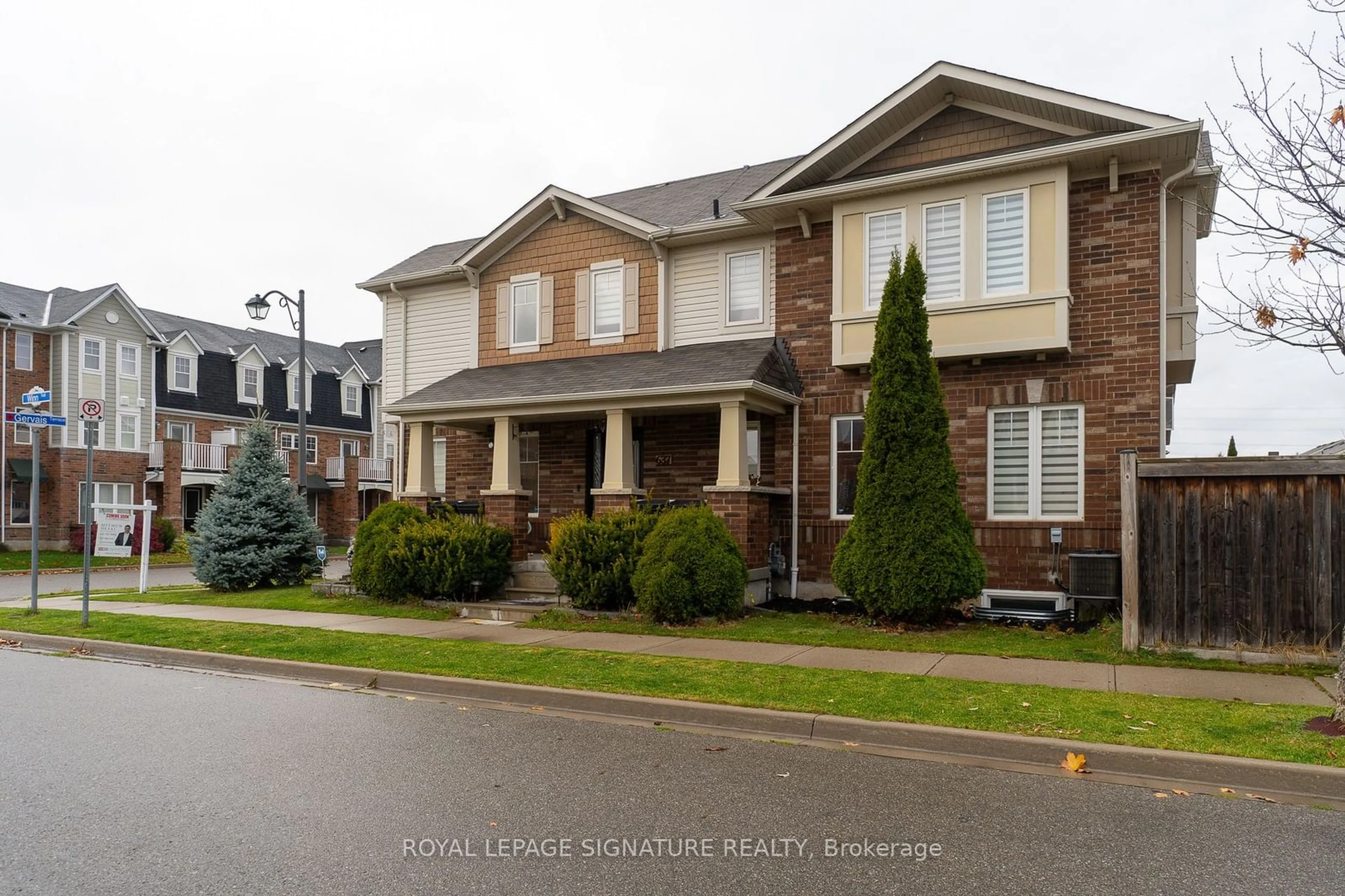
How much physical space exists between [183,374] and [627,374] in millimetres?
29672

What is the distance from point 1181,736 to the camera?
6176 millimetres

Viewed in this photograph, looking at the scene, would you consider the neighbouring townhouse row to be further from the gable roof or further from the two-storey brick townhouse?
the gable roof

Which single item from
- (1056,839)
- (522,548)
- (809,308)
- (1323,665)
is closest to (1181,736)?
(1056,839)

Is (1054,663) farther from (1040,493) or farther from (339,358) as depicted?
(339,358)

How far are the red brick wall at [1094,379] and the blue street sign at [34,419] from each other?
41.8 ft

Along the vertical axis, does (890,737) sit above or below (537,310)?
below

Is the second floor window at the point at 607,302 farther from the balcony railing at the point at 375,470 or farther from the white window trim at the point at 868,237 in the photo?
the balcony railing at the point at 375,470

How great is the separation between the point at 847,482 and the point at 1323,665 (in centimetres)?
668

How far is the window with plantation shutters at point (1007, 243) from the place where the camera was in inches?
503

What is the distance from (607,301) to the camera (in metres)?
17.0

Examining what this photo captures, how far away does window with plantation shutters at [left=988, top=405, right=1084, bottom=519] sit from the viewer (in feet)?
41.6

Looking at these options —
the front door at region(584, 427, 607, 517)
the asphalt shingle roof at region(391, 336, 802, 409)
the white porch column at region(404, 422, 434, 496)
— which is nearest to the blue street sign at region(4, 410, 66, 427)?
the asphalt shingle roof at region(391, 336, 802, 409)

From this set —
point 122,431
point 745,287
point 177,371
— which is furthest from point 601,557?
point 177,371

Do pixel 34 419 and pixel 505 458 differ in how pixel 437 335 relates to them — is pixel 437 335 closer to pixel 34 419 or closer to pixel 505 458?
pixel 505 458
